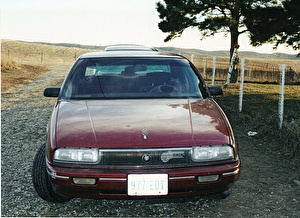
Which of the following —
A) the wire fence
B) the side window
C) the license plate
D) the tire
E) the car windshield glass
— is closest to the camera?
the license plate

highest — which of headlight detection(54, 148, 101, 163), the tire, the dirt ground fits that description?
headlight detection(54, 148, 101, 163)

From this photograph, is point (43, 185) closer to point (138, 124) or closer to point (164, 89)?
point (138, 124)

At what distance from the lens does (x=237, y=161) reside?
3240 mm

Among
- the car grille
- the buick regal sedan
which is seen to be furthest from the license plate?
the car grille

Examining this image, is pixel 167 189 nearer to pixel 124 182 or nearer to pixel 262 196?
pixel 124 182

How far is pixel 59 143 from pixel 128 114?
73 cm

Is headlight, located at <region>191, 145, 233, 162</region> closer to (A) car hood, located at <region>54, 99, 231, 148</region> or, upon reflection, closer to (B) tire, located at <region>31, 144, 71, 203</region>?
(A) car hood, located at <region>54, 99, 231, 148</region>

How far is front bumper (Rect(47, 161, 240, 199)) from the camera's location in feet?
9.77

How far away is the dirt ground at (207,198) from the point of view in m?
3.54

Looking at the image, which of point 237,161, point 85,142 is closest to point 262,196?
point 237,161

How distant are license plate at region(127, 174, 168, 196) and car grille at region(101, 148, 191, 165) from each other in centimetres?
10

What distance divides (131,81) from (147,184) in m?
1.66

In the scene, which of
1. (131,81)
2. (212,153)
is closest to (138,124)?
(212,153)

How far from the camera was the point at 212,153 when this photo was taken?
10.2 feet
